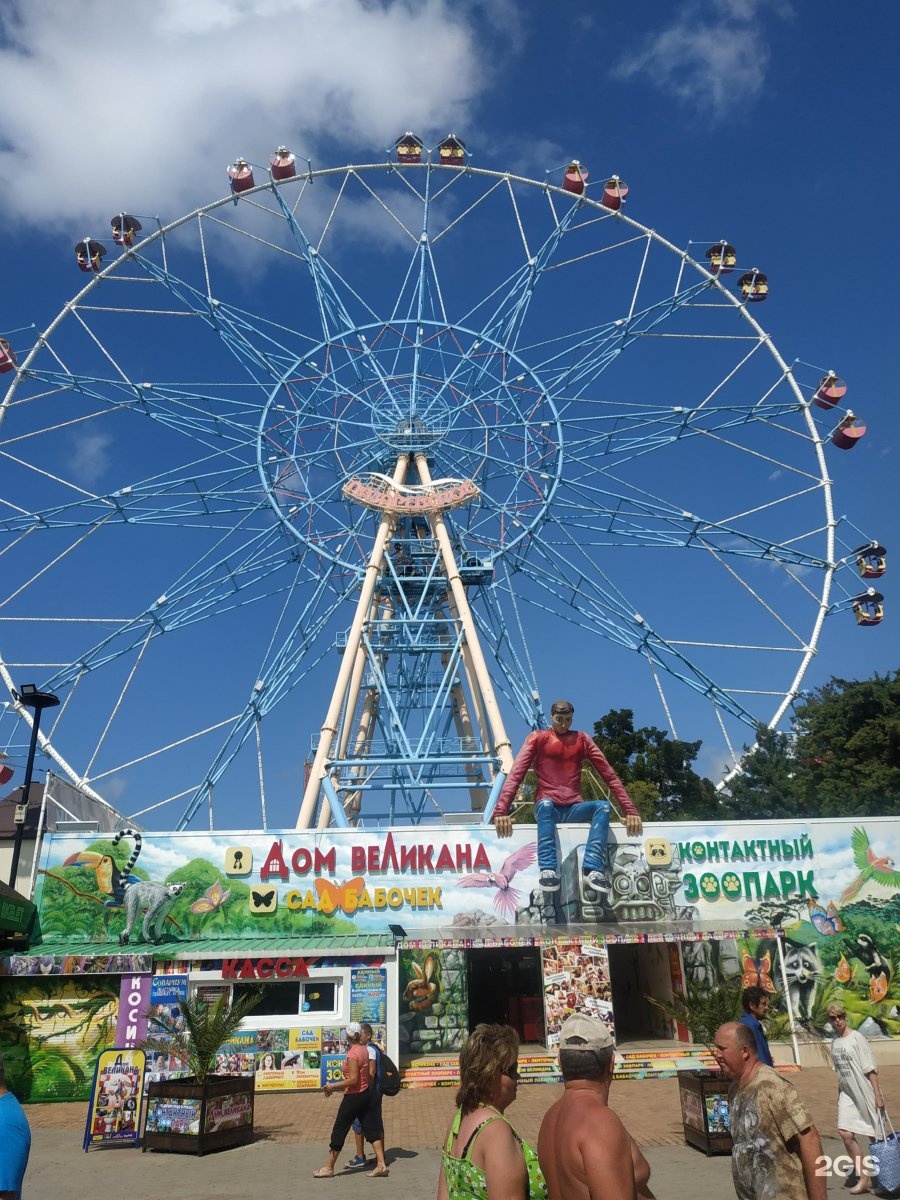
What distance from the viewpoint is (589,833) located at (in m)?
18.4

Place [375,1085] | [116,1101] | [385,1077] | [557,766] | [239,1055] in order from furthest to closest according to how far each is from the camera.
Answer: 1. [557,766]
2. [239,1055]
3. [116,1101]
4. [385,1077]
5. [375,1085]

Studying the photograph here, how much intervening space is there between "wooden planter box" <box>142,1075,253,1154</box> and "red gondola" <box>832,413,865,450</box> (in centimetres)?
2209

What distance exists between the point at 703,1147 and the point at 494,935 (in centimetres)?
697

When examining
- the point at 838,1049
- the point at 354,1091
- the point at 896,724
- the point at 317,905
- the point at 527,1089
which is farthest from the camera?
the point at 896,724

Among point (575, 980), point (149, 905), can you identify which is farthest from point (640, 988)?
point (149, 905)

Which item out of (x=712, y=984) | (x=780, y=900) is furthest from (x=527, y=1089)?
(x=780, y=900)

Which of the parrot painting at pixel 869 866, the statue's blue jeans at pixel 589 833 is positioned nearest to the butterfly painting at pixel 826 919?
the parrot painting at pixel 869 866

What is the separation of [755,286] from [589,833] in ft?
56.4

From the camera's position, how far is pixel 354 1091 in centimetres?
959

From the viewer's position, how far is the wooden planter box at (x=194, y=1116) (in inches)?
417

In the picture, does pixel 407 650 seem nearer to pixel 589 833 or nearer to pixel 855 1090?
pixel 589 833

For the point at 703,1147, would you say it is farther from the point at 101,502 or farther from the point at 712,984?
the point at 101,502

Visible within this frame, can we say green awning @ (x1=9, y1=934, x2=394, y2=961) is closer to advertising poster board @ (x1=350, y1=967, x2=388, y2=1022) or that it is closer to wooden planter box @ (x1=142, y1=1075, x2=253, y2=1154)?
advertising poster board @ (x1=350, y1=967, x2=388, y2=1022)

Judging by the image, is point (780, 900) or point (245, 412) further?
point (245, 412)
